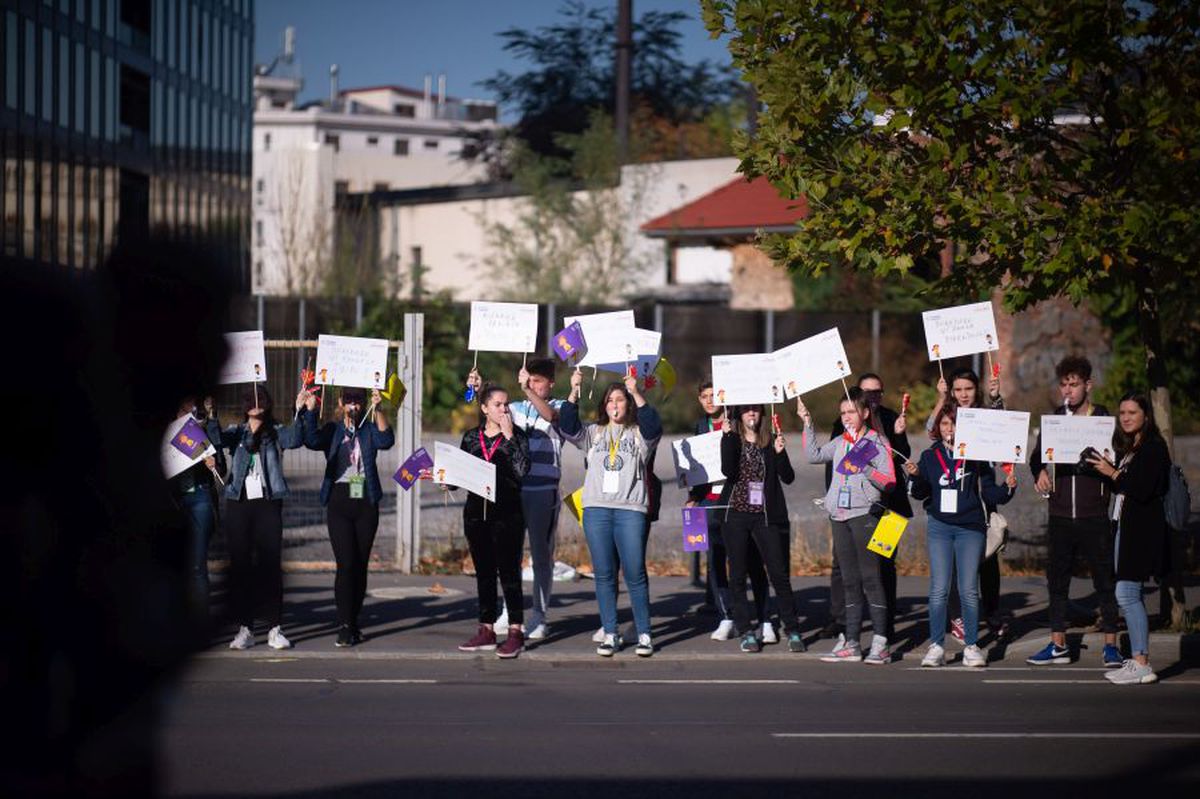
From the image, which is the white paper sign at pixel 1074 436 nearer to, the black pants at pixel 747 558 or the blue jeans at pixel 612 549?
the black pants at pixel 747 558

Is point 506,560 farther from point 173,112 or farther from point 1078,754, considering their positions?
point 173,112

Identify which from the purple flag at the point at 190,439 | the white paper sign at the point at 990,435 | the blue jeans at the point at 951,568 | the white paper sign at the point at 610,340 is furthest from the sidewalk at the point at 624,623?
the purple flag at the point at 190,439

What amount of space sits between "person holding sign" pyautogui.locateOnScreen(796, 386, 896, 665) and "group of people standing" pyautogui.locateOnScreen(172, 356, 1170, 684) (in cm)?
1

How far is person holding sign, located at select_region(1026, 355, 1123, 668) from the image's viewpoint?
1089 cm

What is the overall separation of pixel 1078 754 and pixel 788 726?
161cm

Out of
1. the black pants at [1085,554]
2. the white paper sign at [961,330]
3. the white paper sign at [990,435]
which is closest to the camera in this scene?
the white paper sign at [990,435]

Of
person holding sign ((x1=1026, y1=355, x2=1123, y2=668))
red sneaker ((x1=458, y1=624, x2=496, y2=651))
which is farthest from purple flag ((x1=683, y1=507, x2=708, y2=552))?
person holding sign ((x1=1026, y1=355, x2=1123, y2=668))

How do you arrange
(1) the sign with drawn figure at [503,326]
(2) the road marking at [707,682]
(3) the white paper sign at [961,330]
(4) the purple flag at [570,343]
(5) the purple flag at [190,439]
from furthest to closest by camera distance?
1. (1) the sign with drawn figure at [503,326]
2. (4) the purple flag at [570,343]
3. (3) the white paper sign at [961,330]
4. (2) the road marking at [707,682]
5. (5) the purple flag at [190,439]

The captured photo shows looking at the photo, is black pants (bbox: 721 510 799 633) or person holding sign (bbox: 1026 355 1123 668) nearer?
person holding sign (bbox: 1026 355 1123 668)

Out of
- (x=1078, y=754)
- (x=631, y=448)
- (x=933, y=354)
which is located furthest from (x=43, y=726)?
(x=933, y=354)

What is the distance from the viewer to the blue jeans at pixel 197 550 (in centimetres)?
248

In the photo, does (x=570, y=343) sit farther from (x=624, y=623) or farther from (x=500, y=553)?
(x=624, y=623)

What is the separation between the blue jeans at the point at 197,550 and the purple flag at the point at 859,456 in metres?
8.60

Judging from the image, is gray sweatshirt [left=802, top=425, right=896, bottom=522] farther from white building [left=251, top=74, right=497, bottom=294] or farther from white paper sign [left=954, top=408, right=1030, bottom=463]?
white building [left=251, top=74, right=497, bottom=294]
